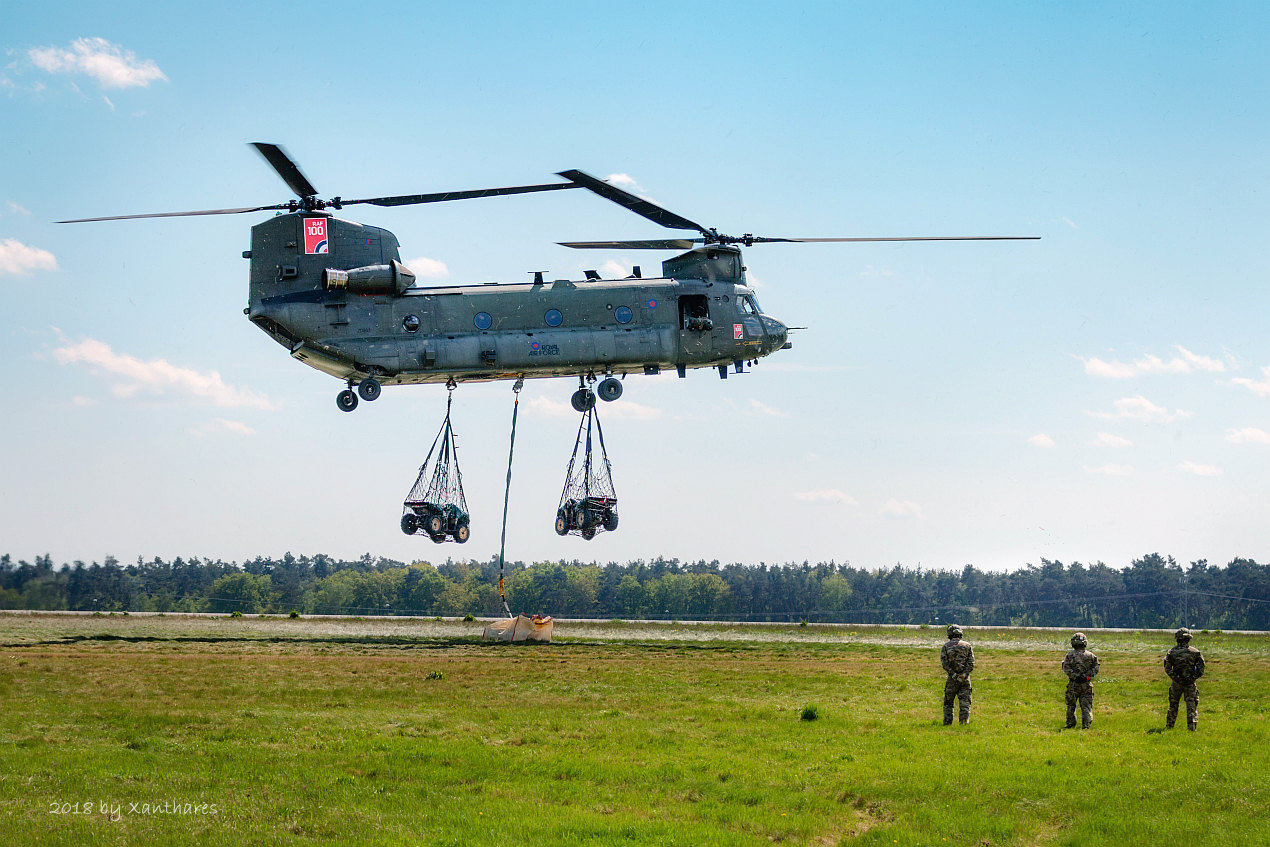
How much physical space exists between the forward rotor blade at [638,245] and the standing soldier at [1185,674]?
22.7m

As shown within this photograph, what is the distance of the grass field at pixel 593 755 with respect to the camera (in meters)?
15.1

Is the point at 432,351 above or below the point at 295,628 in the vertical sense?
above

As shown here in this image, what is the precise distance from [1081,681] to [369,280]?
25.0 metres

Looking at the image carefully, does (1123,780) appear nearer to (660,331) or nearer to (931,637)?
(660,331)

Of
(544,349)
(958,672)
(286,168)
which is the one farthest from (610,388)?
(958,672)

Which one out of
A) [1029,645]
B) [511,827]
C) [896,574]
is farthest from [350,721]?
[896,574]

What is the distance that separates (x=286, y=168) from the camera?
109 ft

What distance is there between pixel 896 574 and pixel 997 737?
166039 mm

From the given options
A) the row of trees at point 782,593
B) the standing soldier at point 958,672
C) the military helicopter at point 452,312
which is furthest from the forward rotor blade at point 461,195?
the row of trees at point 782,593

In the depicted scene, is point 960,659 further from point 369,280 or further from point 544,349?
point 369,280

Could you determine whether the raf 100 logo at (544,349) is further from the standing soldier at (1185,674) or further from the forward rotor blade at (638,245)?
the standing soldier at (1185,674)

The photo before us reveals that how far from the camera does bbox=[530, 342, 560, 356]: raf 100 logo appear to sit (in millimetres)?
35844

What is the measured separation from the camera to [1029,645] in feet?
166

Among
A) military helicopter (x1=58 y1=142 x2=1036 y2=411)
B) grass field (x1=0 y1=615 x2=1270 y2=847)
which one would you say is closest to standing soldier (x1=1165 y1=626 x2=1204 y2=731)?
grass field (x1=0 y1=615 x2=1270 y2=847)
